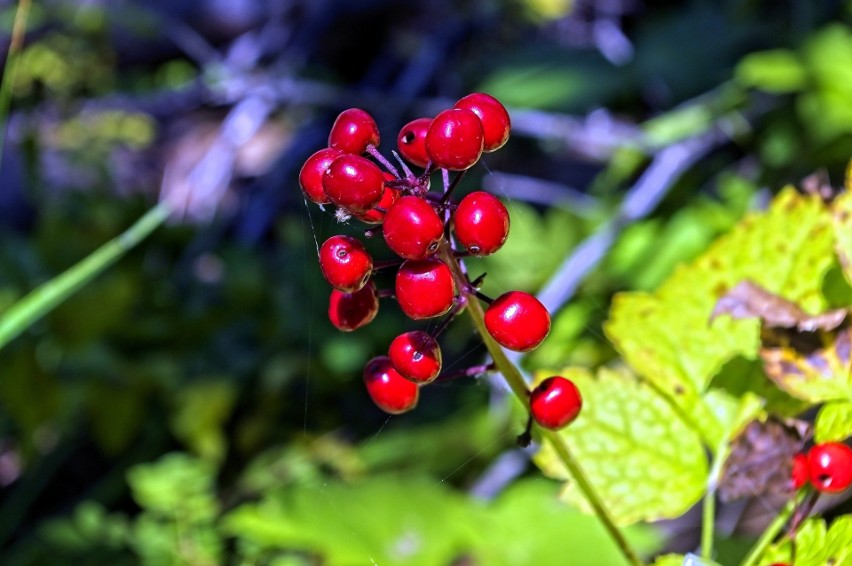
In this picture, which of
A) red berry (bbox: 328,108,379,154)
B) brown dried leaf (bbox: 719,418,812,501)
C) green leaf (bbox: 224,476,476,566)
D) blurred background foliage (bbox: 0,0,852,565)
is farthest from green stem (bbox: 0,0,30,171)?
brown dried leaf (bbox: 719,418,812,501)

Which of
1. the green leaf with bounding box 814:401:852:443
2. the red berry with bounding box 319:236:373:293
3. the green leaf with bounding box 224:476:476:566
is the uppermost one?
the green leaf with bounding box 224:476:476:566

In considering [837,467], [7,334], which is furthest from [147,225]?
[837,467]

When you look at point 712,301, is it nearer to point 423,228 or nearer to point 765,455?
point 765,455

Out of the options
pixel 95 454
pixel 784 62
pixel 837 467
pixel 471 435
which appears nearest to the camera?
pixel 837 467

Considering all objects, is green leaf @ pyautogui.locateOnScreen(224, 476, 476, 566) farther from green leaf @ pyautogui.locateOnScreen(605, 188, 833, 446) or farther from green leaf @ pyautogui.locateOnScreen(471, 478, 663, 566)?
green leaf @ pyautogui.locateOnScreen(605, 188, 833, 446)

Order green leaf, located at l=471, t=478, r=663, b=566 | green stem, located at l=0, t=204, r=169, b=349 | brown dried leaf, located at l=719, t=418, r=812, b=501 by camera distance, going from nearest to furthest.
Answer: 1. brown dried leaf, located at l=719, t=418, r=812, b=501
2. green stem, located at l=0, t=204, r=169, b=349
3. green leaf, located at l=471, t=478, r=663, b=566

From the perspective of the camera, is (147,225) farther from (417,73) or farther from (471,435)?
(417,73)

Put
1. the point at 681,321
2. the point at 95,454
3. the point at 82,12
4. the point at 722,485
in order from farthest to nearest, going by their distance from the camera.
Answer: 1. the point at 82,12
2. the point at 95,454
3. the point at 681,321
4. the point at 722,485

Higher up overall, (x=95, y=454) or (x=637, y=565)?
(x=95, y=454)
